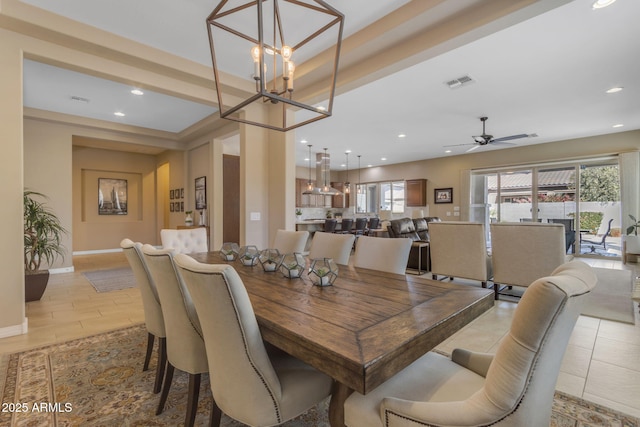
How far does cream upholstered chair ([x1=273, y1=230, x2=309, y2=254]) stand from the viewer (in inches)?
114

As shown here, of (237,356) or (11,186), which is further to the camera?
(11,186)

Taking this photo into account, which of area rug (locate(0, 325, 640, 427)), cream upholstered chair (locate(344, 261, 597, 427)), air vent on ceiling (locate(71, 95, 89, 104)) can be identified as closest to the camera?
cream upholstered chair (locate(344, 261, 597, 427))

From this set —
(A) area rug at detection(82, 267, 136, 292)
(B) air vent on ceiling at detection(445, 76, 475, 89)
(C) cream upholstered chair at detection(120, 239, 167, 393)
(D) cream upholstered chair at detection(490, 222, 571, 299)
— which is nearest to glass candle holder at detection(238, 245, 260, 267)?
(C) cream upholstered chair at detection(120, 239, 167, 393)

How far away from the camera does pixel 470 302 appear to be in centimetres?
137

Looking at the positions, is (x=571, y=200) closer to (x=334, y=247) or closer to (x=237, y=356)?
(x=334, y=247)

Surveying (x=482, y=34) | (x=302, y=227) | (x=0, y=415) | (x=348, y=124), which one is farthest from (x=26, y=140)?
(x=482, y=34)

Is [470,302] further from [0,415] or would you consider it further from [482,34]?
[0,415]

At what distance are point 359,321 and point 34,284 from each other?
457cm

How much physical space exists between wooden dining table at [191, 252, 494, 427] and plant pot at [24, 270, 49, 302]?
3654 mm

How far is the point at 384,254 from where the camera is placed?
2266 mm

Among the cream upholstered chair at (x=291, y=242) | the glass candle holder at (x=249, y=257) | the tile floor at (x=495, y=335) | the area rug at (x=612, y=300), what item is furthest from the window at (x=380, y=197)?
the glass candle holder at (x=249, y=257)

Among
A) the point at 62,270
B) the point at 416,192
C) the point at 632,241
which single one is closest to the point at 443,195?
the point at 416,192

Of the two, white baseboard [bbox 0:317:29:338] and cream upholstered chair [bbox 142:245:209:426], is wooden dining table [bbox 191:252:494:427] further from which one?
white baseboard [bbox 0:317:29:338]

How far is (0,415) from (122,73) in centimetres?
311
